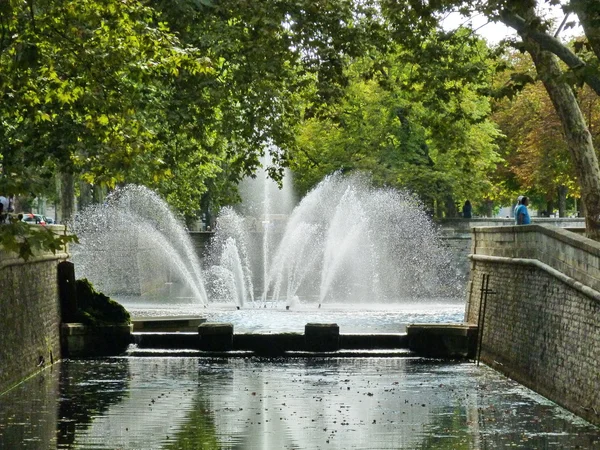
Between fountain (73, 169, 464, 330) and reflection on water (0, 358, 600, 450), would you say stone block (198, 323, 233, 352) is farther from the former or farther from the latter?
fountain (73, 169, 464, 330)

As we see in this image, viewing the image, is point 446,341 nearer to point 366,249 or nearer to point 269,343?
point 269,343

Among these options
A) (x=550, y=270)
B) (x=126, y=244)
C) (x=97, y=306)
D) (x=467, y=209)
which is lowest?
(x=97, y=306)

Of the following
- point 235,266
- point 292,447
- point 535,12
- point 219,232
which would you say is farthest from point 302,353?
point 219,232

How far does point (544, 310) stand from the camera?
78.5 feet

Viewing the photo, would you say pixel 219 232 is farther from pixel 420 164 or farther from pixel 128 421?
pixel 128 421

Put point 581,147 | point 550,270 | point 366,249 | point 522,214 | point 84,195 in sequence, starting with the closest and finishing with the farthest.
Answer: point 550,270, point 581,147, point 522,214, point 84,195, point 366,249

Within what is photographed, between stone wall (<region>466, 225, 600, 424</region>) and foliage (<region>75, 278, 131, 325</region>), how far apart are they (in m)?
8.01

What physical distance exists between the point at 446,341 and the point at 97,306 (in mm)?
7878

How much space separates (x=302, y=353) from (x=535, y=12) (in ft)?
29.3

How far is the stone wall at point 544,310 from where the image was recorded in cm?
2020

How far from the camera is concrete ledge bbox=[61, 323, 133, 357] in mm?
30734

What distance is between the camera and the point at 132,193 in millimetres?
62094

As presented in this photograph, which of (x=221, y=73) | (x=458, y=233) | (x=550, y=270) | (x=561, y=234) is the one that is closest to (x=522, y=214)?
(x=550, y=270)

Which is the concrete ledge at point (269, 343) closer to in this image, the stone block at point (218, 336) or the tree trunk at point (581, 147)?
the stone block at point (218, 336)
